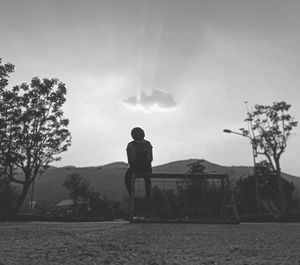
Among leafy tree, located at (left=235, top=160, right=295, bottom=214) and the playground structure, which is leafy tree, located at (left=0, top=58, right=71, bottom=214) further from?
leafy tree, located at (left=235, top=160, right=295, bottom=214)

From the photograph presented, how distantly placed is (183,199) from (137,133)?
7.46ft

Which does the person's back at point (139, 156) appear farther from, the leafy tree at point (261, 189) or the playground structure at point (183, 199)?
the leafy tree at point (261, 189)

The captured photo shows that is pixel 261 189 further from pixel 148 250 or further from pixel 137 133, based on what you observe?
pixel 148 250

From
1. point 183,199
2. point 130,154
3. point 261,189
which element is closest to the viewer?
point 130,154

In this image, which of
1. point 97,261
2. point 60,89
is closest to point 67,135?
point 60,89

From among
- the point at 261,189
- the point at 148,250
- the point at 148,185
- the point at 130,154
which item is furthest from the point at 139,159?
the point at 261,189

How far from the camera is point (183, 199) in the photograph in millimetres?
10453

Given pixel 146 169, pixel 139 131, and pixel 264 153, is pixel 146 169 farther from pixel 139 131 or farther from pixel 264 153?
pixel 264 153

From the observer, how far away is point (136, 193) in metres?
9.53

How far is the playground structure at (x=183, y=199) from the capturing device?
9432 mm

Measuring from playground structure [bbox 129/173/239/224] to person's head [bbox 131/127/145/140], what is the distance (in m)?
1.05

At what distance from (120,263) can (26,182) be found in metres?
Answer: 23.1

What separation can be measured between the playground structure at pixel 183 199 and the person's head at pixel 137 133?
3.44 feet

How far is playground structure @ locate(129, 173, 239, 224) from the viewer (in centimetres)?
943
